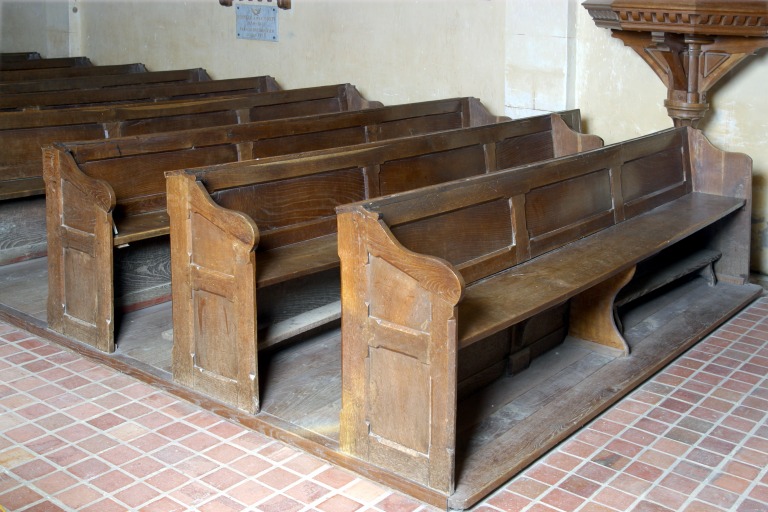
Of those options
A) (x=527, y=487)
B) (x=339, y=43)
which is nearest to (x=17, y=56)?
(x=339, y=43)

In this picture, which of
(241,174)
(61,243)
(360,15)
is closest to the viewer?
(241,174)

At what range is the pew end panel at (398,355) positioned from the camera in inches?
118

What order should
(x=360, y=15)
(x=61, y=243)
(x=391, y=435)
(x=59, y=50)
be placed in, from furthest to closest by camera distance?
1. (x=59, y=50)
2. (x=360, y=15)
3. (x=61, y=243)
4. (x=391, y=435)

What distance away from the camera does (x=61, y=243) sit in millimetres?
4457

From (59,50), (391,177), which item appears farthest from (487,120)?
(59,50)

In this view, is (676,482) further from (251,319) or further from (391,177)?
(391,177)

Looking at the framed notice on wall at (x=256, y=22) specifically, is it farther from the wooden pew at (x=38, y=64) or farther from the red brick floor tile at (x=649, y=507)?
the red brick floor tile at (x=649, y=507)

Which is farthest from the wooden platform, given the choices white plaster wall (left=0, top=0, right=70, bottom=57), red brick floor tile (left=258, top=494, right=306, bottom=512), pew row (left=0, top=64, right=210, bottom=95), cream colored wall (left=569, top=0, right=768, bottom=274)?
white plaster wall (left=0, top=0, right=70, bottom=57)

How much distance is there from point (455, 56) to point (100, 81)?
8.83ft

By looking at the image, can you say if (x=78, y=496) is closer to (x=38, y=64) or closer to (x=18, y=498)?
(x=18, y=498)

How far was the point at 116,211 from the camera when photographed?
4473mm

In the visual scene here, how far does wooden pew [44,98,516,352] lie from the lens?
14.0 feet

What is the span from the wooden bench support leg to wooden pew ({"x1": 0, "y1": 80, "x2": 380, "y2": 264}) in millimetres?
2830

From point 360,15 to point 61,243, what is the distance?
353 centimetres
